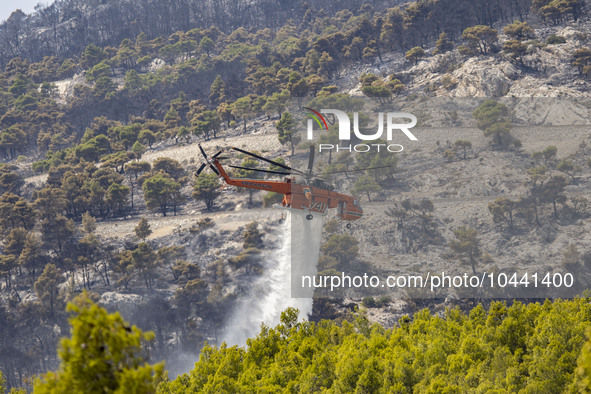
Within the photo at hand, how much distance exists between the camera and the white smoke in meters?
85.6

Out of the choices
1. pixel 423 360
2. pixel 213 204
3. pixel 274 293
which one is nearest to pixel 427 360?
pixel 423 360

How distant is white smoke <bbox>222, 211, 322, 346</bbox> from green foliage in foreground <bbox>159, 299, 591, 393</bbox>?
1543 inches

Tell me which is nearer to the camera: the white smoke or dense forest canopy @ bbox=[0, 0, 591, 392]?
dense forest canopy @ bbox=[0, 0, 591, 392]

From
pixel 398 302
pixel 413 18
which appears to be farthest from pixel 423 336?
pixel 413 18

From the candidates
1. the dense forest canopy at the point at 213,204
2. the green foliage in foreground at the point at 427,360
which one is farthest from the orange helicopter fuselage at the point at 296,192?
the green foliage in foreground at the point at 427,360

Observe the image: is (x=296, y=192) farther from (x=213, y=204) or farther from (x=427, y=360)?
(x=213, y=204)

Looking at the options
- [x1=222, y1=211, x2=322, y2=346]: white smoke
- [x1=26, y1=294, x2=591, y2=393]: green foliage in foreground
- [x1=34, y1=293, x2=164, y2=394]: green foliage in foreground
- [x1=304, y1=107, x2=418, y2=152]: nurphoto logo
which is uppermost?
[x1=304, y1=107, x2=418, y2=152]: nurphoto logo

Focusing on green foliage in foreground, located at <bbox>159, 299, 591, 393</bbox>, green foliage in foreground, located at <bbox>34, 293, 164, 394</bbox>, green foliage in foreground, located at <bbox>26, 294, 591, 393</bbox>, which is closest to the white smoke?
green foliage in foreground, located at <bbox>26, 294, 591, 393</bbox>

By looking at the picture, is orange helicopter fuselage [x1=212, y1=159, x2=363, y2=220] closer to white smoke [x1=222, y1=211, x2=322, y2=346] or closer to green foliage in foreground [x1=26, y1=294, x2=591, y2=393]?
green foliage in foreground [x1=26, y1=294, x2=591, y2=393]

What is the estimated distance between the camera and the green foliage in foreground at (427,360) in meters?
31.6

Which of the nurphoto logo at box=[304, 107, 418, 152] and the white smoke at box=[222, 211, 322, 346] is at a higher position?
the nurphoto logo at box=[304, 107, 418, 152]

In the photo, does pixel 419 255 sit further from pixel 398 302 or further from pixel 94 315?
pixel 94 315

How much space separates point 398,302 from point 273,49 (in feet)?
395

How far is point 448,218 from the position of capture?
69125 millimetres
